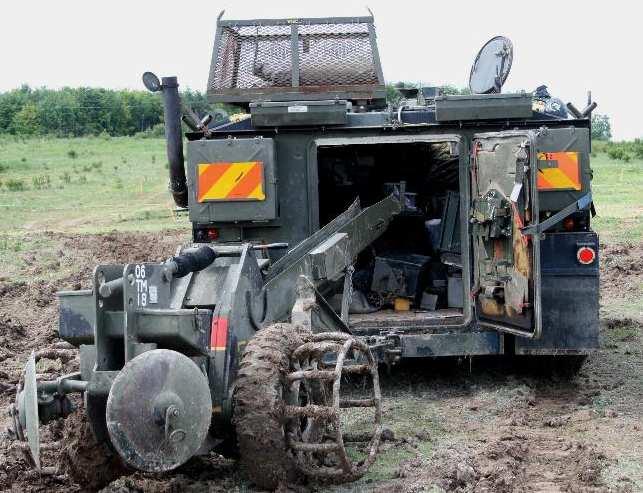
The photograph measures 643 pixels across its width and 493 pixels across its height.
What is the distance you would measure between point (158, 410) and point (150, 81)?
3186mm

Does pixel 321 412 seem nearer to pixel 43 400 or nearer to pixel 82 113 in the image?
pixel 43 400

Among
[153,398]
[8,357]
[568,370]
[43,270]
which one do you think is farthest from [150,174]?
[153,398]

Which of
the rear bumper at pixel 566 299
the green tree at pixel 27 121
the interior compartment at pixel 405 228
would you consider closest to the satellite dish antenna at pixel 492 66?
the interior compartment at pixel 405 228

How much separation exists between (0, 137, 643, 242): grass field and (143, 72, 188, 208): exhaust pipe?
10091 mm

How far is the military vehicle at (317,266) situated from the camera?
5.13 m

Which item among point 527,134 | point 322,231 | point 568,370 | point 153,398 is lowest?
point 568,370

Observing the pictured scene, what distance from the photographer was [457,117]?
7953mm

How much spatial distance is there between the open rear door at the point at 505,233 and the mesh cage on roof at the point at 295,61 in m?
1.96

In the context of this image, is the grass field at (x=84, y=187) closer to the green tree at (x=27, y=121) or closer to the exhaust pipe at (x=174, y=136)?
the green tree at (x=27, y=121)

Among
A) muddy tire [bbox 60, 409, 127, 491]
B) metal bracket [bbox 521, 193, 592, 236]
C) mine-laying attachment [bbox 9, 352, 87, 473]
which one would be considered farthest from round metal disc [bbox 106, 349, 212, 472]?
metal bracket [bbox 521, 193, 592, 236]

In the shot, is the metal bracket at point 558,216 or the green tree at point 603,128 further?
the green tree at point 603,128

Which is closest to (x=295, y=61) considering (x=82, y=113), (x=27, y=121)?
(x=27, y=121)

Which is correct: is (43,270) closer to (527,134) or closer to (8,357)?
(8,357)

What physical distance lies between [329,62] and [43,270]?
25.1ft
